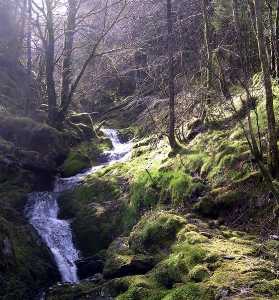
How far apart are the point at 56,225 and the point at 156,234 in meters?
4.26

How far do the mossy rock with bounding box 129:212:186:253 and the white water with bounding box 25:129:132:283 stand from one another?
193cm

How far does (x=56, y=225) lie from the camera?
15453mm

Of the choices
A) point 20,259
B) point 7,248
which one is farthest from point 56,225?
point 7,248

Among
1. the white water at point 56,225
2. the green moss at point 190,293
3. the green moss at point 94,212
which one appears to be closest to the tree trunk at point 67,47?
the white water at point 56,225

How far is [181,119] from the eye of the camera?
18109 millimetres

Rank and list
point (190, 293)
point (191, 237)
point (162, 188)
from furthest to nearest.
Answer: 1. point (162, 188)
2. point (191, 237)
3. point (190, 293)

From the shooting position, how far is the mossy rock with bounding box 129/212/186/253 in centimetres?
1231

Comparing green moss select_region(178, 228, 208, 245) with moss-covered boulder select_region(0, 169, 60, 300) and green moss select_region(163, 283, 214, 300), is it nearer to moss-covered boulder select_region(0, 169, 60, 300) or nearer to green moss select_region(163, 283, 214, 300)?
green moss select_region(163, 283, 214, 300)

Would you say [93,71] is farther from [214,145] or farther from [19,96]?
[214,145]

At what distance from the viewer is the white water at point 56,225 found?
13.5 metres

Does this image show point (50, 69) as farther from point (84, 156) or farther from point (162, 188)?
point (162, 188)

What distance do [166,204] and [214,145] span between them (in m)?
2.51

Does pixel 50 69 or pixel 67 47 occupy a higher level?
pixel 67 47

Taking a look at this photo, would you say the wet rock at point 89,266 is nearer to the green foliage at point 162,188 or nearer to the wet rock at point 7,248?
the wet rock at point 7,248
